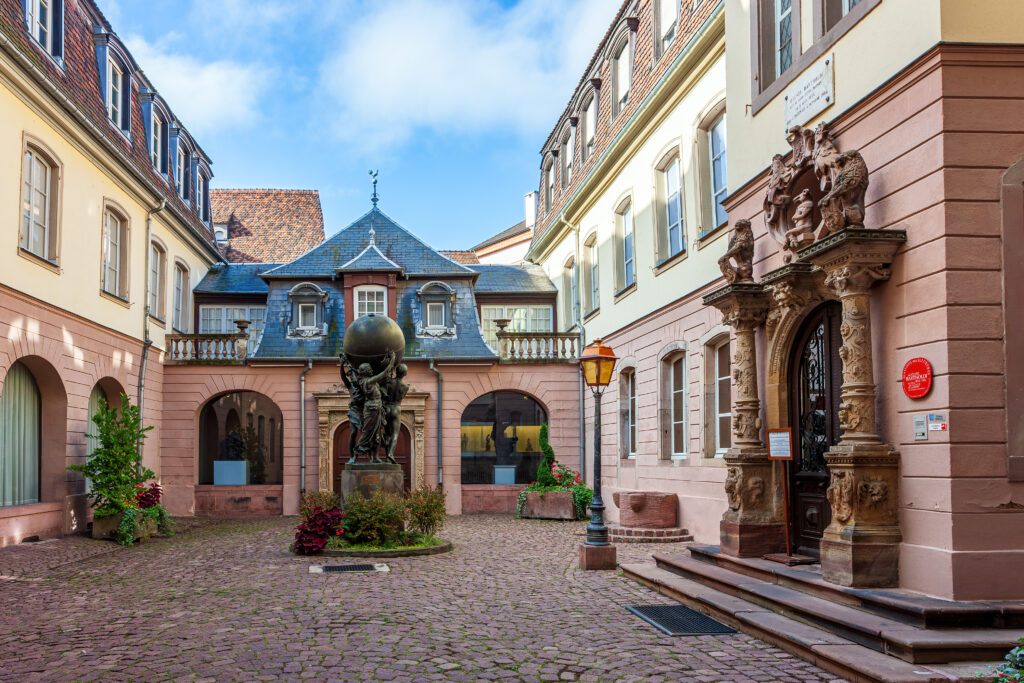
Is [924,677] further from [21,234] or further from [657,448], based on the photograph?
[21,234]

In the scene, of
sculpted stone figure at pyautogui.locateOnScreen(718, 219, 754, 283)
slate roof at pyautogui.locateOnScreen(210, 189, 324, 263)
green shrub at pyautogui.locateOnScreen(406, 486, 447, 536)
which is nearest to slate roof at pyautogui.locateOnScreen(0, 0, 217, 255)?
slate roof at pyautogui.locateOnScreen(210, 189, 324, 263)

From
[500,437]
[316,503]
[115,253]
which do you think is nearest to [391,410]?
[316,503]

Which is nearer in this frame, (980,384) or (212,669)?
(212,669)

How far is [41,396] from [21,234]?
347 cm

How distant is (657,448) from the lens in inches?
713

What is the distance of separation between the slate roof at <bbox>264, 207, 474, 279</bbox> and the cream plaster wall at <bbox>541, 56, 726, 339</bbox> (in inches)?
181

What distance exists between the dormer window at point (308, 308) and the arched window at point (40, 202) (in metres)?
8.77

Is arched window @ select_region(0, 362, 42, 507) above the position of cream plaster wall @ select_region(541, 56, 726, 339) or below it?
below

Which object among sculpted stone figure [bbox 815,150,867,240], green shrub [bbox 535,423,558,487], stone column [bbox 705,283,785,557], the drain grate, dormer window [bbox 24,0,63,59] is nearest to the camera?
the drain grate

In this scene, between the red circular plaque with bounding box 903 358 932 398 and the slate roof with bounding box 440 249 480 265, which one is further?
the slate roof with bounding box 440 249 480 265

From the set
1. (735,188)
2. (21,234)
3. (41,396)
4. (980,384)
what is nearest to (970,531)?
(980,384)

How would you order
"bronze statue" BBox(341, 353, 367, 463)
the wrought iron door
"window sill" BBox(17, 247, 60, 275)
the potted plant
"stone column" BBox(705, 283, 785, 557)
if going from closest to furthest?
the wrought iron door → "stone column" BBox(705, 283, 785, 557) → "bronze statue" BBox(341, 353, 367, 463) → "window sill" BBox(17, 247, 60, 275) → the potted plant

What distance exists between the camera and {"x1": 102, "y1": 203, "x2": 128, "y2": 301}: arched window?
2034cm

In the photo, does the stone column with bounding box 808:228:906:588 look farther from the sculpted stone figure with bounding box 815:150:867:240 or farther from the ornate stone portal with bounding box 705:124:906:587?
the sculpted stone figure with bounding box 815:150:867:240
